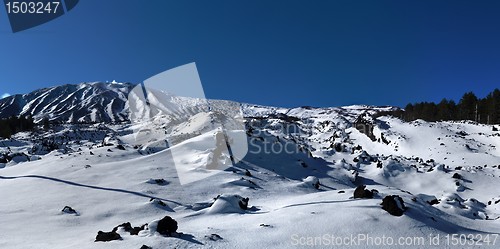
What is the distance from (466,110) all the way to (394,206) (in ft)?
339

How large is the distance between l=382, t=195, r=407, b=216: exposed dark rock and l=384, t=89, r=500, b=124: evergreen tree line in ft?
291

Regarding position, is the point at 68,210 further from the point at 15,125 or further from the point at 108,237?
the point at 15,125

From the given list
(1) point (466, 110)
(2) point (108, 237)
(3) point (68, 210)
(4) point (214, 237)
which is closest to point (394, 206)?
(4) point (214, 237)

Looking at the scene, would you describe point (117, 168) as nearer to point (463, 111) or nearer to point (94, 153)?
point (94, 153)

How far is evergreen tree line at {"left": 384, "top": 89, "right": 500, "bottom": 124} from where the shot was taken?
86562 mm

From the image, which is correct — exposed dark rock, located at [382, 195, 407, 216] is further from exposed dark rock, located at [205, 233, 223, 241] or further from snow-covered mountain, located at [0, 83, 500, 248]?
exposed dark rock, located at [205, 233, 223, 241]

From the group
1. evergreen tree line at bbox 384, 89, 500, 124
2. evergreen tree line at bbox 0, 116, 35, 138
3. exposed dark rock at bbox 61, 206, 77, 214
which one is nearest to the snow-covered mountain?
exposed dark rock at bbox 61, 206, 77, 214

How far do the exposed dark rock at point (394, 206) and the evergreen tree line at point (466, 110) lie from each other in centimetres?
8864

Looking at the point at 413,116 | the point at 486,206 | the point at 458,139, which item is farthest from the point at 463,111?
the point at 486,206

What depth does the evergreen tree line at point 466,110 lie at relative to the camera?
8656cm

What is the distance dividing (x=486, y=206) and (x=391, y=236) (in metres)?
22.7

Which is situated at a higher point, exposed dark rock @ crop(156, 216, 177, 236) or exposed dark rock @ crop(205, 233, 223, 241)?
exposed dark rock @ crop(156, 216, 177, 236)

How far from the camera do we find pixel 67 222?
15539 mm

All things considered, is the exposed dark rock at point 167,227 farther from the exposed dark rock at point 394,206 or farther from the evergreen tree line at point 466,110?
the evergreen tree line at point 466,110
